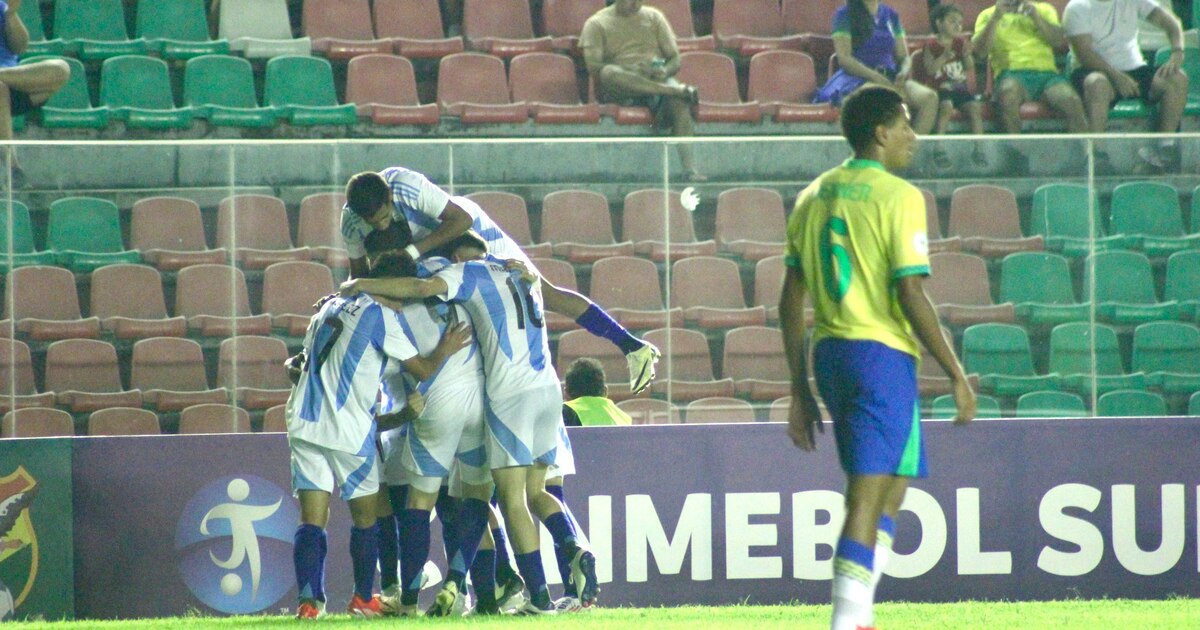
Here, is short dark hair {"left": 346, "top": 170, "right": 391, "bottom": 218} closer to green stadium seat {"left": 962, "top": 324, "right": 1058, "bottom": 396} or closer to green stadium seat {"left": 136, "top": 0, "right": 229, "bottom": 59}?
green stadium seat {"left": 962, "top": 324, "right": 1058, "bottom": 396}

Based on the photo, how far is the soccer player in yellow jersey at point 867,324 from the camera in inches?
176

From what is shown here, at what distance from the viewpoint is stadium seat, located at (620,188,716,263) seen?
795 cm

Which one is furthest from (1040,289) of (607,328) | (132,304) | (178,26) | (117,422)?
(178,26)

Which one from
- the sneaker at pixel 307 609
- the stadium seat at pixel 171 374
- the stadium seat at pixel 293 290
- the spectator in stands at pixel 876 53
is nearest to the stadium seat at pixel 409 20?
the spectator in stands at pixel 876 53

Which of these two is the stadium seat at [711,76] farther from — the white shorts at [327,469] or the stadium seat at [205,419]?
the white shorts at [327,469]

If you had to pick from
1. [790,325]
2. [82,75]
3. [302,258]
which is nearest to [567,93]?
[82,75]

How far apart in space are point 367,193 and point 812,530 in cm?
283

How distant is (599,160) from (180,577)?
2960mm

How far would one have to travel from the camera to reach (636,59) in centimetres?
1167

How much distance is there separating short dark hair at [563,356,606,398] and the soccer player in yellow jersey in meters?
3.08

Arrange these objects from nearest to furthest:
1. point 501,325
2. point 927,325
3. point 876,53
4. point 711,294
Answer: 1. point 927,325
2. point 501,325
3. point 711,294
4. point 876,53

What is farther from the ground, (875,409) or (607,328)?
(607,328)

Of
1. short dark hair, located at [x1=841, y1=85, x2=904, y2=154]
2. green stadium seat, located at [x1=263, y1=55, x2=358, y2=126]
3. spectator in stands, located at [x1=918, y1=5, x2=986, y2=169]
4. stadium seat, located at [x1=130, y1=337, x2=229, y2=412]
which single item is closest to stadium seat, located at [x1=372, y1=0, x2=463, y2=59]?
green stadium seat, located at [x1=263, y1=55, x2=358, y2=126]

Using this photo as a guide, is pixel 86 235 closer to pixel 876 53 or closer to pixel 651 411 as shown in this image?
pixel 651 411
